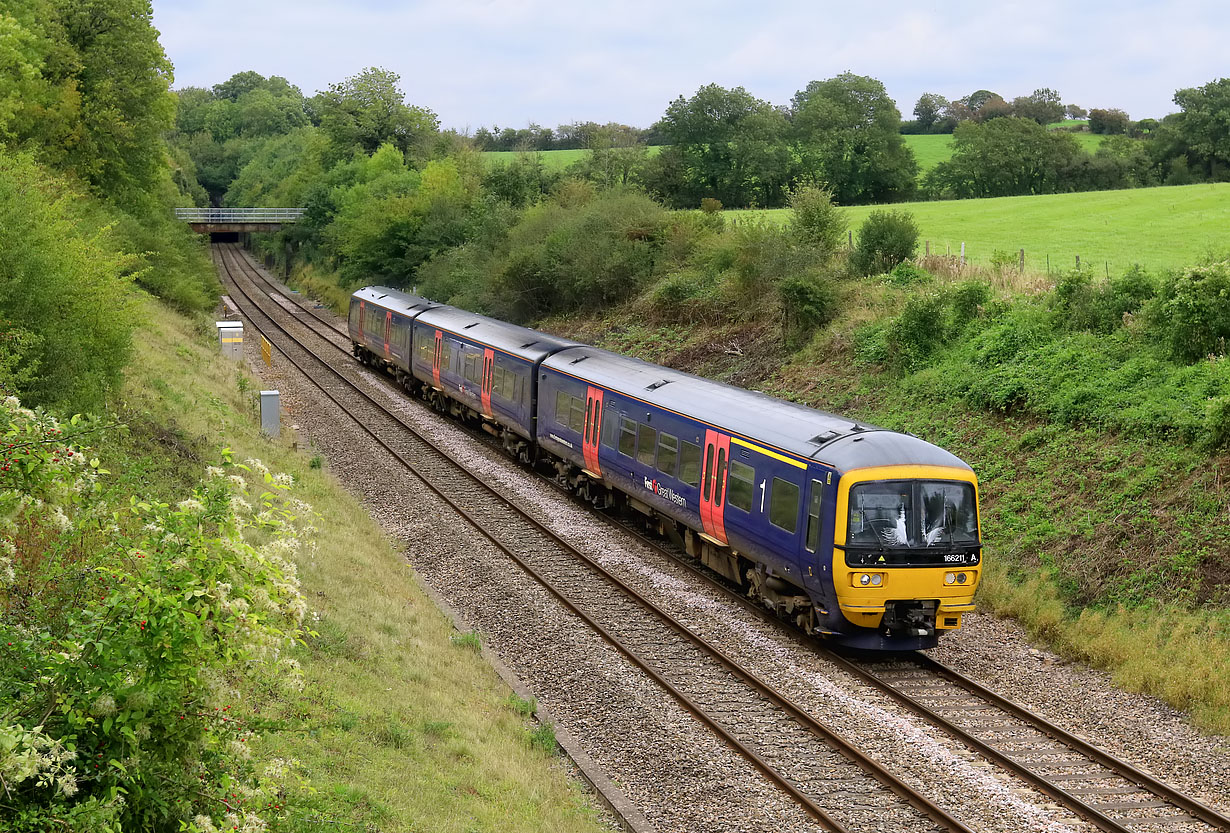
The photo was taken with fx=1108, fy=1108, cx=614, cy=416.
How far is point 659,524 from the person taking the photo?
19.7 meters

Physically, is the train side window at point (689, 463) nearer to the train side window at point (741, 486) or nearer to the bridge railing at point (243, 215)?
the train side window at point (741, 486)

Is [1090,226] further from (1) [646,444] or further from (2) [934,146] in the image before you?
(2) [934,146]

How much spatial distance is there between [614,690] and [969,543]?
487 centimetres

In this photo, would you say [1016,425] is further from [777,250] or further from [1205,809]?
[777,250]

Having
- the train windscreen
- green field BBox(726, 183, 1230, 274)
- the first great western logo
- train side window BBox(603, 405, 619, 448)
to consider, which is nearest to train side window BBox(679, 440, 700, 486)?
the first great western logo

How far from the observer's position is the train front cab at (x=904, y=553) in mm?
13617

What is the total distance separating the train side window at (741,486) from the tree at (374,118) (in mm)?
69791

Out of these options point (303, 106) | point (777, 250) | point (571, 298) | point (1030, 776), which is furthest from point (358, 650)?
point (303, 106)

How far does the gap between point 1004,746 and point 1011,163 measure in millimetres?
68197

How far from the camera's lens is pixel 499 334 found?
28.3m

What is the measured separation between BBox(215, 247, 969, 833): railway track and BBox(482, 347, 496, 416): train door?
2.18 metres

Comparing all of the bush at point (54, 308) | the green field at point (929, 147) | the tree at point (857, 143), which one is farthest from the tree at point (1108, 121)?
the bush at point (54, 308)

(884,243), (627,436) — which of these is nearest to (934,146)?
(884,243)

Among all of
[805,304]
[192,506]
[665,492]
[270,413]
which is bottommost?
[270,413]
